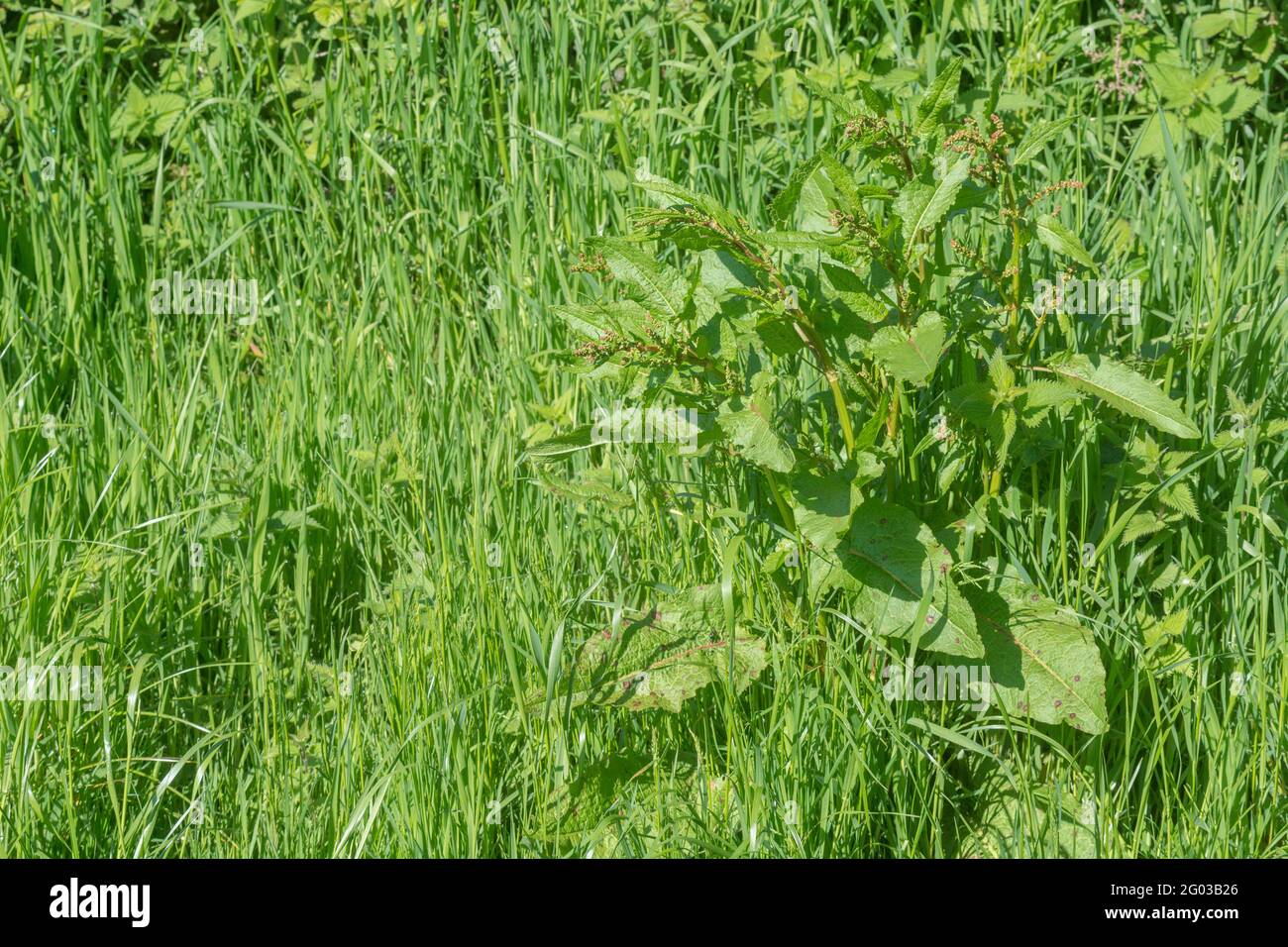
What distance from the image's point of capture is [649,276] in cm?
243

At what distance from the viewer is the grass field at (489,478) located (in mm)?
2354

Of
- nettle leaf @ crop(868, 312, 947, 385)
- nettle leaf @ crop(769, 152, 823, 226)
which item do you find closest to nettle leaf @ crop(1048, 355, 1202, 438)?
nettle leaf @ crop(868, 312, 947, 385)

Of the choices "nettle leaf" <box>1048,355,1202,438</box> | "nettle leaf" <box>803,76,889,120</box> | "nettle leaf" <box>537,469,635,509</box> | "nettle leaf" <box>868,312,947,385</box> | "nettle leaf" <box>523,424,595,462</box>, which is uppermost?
"nettle leaf" <box>803,76,889,120</box>

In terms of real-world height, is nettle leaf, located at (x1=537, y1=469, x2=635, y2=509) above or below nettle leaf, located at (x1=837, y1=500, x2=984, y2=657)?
above

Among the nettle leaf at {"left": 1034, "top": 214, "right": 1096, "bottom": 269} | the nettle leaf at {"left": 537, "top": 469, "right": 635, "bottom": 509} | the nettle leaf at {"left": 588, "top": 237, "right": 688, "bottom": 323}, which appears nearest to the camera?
the nettle leaf at {"left": 1034, "top": 214, "right": 1096, "bottom": 269}

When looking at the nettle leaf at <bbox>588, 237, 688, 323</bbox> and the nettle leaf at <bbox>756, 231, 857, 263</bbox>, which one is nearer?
the nettle leaf at <bbox>756, 231, 857, 263</bbox>

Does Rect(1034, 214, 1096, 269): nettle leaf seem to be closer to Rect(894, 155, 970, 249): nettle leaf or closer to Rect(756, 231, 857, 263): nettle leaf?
Rect(894, 155, 970, 249): nettle leaf

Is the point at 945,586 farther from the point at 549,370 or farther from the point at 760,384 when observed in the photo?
the point at 549,370

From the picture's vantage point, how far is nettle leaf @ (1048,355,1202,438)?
2260 mm

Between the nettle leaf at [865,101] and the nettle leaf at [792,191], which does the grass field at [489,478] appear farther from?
the nettle leaf at [865,101]

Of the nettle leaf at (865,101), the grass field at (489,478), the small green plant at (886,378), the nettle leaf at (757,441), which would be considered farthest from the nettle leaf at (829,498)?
the nettle leaf at (865,101)

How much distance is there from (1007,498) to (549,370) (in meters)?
1.24

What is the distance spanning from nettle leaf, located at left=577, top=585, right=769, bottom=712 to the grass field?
0.07m

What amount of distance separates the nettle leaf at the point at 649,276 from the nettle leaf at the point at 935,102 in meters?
0.53
